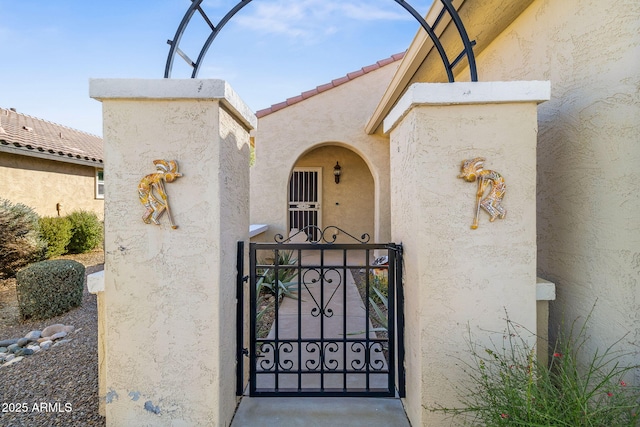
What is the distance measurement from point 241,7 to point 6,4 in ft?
30.9

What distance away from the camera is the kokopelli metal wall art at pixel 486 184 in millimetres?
2379

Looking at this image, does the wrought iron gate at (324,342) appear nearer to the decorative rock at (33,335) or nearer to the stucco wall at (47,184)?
the decorative rock at (33,335)

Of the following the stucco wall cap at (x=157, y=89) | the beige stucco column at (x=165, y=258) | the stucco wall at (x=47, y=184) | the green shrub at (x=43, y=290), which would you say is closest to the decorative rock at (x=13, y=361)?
the green shrub at (x=43, y=290)

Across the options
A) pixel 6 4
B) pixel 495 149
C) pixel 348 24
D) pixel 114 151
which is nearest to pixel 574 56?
pixel 495 149

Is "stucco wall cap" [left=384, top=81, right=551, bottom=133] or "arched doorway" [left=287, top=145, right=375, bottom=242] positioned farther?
"arched doorway" [left=287, top=145, right=375, bottom=242]

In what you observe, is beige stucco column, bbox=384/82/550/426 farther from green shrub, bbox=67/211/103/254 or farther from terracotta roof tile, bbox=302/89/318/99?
green shrub, bbox=67/211/103/254

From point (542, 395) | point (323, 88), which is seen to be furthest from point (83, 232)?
point (542, 395)

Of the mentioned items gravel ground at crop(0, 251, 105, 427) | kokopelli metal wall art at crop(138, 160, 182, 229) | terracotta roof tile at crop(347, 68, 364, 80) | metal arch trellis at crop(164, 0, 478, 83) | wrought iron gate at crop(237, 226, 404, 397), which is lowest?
gravel ground at crop(0, 251, 105, 427)

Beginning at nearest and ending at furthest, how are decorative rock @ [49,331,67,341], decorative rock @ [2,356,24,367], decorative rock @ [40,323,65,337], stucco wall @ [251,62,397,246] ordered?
decorative rock @ [2,356,24,367] < decorative rock @ [49,331,67,341] < decorative rock @ [40,323,65,337] < stucco wall @ [251,62,397,246]

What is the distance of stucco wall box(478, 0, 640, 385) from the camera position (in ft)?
7.25

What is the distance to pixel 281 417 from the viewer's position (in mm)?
2738

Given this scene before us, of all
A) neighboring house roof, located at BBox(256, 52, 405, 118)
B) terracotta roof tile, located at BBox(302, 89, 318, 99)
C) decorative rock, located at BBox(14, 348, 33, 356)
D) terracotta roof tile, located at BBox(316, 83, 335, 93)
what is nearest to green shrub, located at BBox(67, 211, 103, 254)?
neighboring house roof, located at BBox(256, 52, 405, 118)

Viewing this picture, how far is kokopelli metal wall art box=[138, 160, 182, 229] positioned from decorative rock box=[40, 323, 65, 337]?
449cm

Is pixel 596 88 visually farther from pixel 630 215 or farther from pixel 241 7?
pixel 241 7
